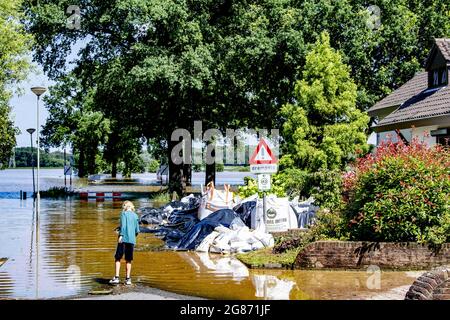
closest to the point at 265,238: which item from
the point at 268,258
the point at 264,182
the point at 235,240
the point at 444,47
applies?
the point at 235,240

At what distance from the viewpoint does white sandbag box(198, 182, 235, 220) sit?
23422mm

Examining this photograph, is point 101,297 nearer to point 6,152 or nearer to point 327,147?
point 327,147

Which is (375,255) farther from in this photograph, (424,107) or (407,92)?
(407,92)

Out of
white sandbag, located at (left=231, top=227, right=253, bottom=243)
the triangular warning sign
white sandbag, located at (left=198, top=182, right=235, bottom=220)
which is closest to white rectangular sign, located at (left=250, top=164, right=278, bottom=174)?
the triangular warning sign

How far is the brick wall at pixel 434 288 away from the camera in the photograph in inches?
371

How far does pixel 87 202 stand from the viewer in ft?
140

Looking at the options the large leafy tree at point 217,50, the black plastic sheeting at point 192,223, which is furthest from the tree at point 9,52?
the black plastic sheeting at point 192,223

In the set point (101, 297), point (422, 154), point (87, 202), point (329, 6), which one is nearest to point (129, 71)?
point (87, 202)

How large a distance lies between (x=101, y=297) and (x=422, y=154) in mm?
8209

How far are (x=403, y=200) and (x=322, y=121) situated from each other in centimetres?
1869

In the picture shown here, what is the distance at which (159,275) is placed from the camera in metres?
15.1

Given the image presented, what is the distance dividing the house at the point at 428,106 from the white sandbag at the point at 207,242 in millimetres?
11255

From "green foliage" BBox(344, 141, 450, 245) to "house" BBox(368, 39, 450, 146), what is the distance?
36.7 ft
